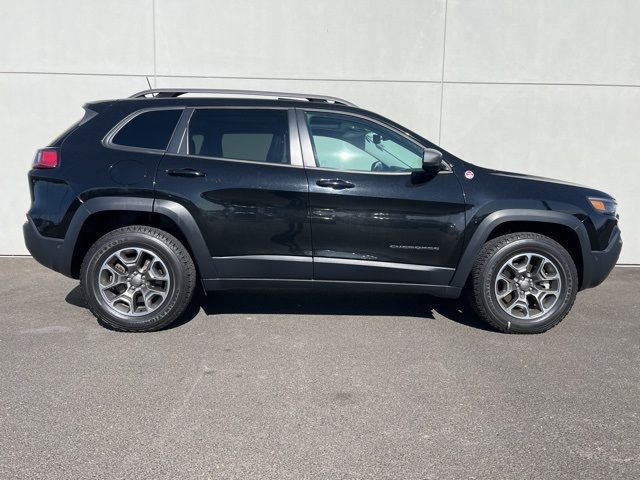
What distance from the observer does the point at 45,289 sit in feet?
19.6

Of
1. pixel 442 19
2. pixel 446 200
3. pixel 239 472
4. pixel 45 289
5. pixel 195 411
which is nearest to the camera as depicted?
pixel 239 472

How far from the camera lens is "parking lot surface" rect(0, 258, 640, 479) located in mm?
2824

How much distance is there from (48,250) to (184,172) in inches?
49.2

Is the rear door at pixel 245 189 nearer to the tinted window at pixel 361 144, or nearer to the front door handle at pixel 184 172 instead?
the front door handle at pixel 184 172

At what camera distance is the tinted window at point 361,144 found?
4.66 m

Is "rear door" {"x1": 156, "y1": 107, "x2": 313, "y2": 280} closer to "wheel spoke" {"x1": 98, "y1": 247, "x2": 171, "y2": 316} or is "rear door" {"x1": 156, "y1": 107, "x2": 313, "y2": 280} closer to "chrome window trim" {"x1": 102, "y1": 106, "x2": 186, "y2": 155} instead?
"chrome window trim" {"x1": 102, "y1": 106, "x2": 186, "y2": 155}

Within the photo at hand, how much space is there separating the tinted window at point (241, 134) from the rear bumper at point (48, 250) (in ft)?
4.17

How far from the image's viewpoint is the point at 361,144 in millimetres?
4707

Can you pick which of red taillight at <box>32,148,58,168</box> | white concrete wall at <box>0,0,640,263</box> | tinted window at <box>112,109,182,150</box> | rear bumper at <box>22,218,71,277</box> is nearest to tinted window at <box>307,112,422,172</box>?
tinted window at <box>112,109,182,150</box>

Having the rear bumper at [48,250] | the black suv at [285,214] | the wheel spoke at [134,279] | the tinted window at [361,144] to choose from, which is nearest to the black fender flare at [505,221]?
the black suv at [285,214]

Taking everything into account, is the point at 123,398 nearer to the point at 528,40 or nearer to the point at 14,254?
the point at 14,254

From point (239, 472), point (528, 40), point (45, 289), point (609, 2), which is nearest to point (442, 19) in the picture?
point (528, 40)

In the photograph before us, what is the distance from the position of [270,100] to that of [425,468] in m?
3.14

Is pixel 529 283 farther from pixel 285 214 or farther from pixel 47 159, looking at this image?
pixel 47 159
